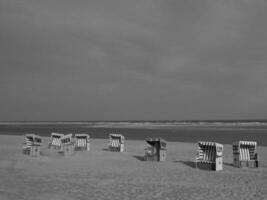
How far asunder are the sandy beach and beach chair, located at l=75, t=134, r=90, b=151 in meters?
5.97

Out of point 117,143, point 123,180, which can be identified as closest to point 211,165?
point 123,180

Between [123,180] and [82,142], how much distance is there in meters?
11.6

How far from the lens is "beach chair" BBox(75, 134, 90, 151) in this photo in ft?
75.0

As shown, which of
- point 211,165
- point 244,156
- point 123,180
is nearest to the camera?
point 123,180

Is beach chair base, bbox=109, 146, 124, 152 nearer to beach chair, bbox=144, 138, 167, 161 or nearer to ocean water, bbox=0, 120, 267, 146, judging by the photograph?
beach chair, bbox=144, 138, 167, 161

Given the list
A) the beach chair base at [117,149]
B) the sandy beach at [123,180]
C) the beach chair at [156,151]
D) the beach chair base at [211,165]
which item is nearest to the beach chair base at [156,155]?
the beach chair at [156,151]

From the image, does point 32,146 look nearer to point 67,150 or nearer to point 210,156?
point 67,150

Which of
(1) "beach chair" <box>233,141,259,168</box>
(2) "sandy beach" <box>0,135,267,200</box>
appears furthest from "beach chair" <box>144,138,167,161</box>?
(1) "beach chair" <box>233,141,259,168</box>

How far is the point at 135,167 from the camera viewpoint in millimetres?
15148

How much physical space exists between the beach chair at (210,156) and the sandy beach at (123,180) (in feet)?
1.21

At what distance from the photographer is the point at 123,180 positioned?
1180 cm

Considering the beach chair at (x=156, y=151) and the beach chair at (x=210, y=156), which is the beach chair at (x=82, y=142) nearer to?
the beach chair at (x=156, y=151)

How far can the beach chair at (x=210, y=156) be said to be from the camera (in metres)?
14.6

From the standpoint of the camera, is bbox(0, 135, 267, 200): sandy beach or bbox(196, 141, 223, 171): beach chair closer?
bbox(0, 135, 267, 200): sandy beach
